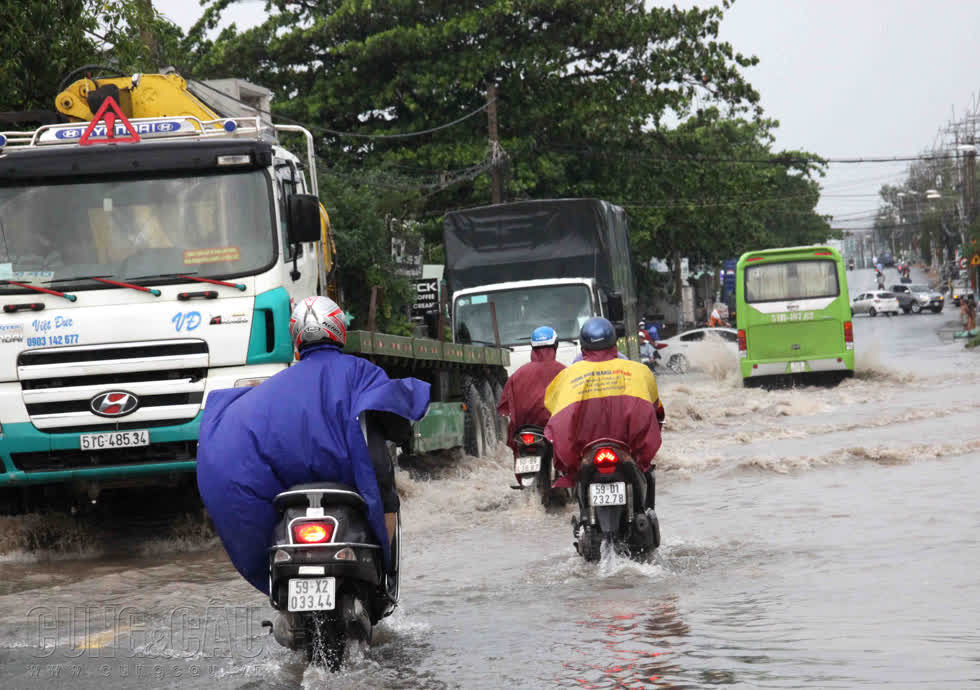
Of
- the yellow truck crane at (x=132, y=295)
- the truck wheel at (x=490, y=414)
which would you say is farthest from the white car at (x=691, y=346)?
the yellow truck crane at (x=132, y=295)

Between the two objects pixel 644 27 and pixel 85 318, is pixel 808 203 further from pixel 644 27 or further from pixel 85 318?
pixel 85 318

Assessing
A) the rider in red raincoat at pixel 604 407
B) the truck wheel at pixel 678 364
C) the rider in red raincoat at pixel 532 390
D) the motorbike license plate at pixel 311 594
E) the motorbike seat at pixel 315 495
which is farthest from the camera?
the truck wheel at pixel 678 364

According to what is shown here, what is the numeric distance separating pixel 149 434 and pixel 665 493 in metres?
5.37

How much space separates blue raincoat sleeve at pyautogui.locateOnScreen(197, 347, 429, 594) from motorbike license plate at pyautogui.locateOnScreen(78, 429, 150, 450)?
4.29 metres

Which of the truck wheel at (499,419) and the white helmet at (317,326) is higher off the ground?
the white helmet at (317,326)

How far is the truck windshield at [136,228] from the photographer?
10.4 metres

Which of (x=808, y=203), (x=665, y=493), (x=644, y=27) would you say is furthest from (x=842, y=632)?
(x=808, y=203)

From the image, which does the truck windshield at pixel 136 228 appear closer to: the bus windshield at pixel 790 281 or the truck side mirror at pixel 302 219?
the truck side mirror at pixel 302 219

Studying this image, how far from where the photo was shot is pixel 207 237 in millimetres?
10492

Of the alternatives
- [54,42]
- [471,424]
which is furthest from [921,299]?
[54,42]

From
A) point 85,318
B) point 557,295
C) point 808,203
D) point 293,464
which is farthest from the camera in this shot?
point 808,203

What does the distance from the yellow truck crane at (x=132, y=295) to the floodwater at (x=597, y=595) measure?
0.91m

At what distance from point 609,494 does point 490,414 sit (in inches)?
390

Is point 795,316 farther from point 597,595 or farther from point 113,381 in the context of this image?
point 597,595
